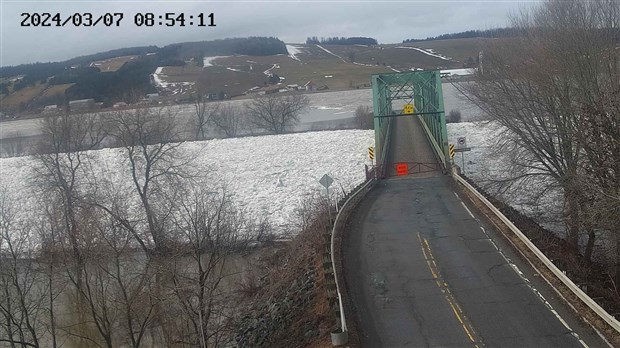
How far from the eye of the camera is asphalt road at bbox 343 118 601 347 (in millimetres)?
11633

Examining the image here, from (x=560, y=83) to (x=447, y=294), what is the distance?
36.4ft

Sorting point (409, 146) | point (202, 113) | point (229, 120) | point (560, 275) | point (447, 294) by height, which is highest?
point (202, 113)

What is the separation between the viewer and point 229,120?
70688 millimetres

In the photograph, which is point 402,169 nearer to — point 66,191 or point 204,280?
point 66,191

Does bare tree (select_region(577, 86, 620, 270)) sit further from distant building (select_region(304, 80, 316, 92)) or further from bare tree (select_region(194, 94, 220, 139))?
distant building (select_region(304, 80, 316, 92))

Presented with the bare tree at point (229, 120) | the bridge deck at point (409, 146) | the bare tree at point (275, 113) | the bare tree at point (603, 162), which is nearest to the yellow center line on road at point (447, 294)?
the bare tree at point (603, 162)

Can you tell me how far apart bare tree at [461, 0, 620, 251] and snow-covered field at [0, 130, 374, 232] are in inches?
453

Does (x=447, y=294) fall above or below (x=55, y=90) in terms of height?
below

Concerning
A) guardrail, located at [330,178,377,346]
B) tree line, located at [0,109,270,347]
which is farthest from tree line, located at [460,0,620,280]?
tree line, located at [0,109,270,347]

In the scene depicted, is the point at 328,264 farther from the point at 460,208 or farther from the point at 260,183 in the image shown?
the point at 260,183

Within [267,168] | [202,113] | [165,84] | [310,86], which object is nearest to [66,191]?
[267,168]

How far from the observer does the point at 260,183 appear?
124ft

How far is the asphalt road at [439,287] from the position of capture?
11.6 meters

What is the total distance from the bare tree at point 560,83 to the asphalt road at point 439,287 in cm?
357
